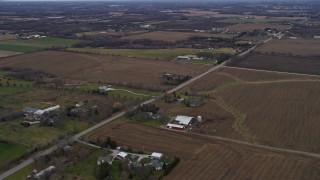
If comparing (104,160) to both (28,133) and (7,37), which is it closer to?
(28,133)

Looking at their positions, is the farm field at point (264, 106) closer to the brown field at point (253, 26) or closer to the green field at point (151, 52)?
the green field at point (151, 52)

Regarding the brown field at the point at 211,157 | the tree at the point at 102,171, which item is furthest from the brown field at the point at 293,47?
the tree at the point at 102,171

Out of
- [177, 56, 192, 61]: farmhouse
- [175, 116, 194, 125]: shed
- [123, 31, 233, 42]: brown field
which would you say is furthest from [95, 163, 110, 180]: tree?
[123, 31, 233, 42]: brown field

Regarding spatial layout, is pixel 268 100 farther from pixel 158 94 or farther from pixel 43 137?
pixel 43 137

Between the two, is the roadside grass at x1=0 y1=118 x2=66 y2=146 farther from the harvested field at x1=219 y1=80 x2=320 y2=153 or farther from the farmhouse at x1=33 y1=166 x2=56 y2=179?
the harvested field at x1=219 y1=80 x2=320 y2=153

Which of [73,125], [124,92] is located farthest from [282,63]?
[73,125]

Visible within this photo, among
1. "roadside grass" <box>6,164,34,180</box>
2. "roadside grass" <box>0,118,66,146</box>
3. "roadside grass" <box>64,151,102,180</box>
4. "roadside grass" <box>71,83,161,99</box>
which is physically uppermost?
"roadside grass" <box>71,83,161,99</box>
